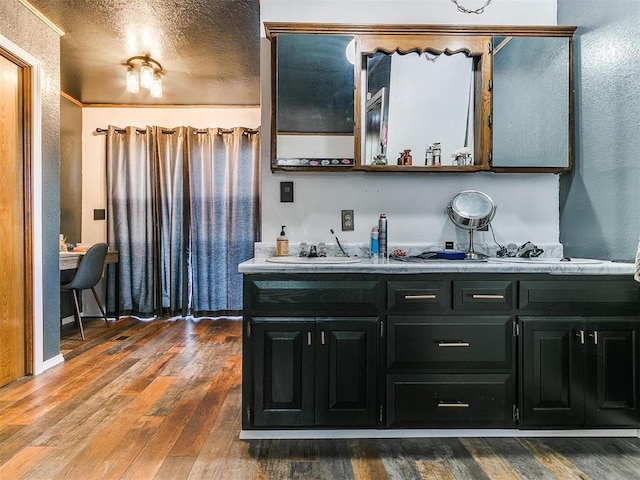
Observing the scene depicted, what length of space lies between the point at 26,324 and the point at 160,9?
7.32 ft

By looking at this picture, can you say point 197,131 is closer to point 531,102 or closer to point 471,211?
point 471,211

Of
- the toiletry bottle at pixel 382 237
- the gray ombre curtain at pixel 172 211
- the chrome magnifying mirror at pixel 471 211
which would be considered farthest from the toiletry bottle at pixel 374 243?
the gray ombre curtain at pixel 172 211

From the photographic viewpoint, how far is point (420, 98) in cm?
232

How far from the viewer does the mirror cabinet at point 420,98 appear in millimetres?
2168

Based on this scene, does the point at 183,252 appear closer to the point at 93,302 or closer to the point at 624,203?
the point at 93,302

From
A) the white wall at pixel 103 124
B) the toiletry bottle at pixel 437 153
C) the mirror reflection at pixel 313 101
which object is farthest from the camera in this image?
the white wall at pixel 103 124

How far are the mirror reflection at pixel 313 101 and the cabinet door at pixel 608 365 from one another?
1.42 metres

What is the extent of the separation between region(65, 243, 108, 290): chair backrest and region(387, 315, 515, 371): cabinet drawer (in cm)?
295

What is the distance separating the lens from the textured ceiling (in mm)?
2629

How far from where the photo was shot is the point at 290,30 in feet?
7.11

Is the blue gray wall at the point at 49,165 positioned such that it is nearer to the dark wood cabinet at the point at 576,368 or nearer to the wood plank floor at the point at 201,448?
the wood plank floor at the point at 201,448

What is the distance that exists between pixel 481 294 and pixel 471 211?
0.65 metres

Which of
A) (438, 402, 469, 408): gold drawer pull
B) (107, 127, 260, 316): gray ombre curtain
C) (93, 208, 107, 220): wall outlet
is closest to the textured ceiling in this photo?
(107, 127, 260, 316): gray ombre curtain

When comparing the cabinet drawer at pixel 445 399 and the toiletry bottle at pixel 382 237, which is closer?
the cabinet drawer at pixel 445 399
